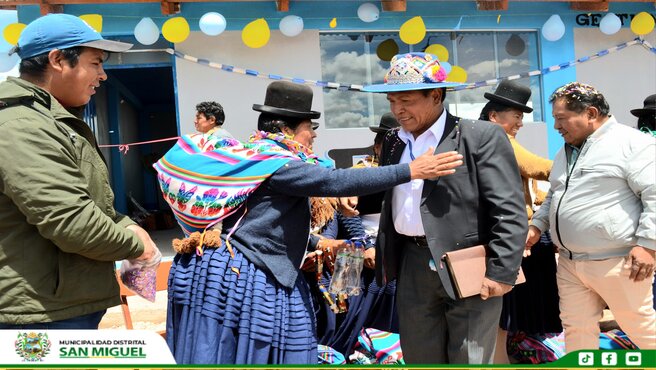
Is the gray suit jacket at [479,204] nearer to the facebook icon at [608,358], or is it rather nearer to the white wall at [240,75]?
the facebook icon at [608,358]

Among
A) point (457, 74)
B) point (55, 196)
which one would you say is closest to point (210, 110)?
point (457, 74)

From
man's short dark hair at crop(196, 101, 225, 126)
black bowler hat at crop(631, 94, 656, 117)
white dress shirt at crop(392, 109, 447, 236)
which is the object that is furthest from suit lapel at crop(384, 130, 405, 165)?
man's short dark hair at crop(196, 101, 225, 126)

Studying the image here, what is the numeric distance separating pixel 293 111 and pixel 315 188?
0.53m

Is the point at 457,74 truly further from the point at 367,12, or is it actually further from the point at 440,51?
the point at 367,12

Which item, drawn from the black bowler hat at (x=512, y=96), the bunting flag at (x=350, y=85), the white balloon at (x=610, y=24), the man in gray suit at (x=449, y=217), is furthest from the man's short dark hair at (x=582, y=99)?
the white balloon at (x=610, y=24)

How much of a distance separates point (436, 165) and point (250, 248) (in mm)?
891

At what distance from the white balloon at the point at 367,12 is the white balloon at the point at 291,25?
0.80 m

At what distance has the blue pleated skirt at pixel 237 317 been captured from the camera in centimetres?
241

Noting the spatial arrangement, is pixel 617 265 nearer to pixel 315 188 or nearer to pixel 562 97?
pixel 562 97

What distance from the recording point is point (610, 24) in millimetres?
7812

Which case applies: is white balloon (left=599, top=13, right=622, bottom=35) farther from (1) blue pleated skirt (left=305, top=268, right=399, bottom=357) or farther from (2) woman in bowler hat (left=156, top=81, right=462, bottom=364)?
(2) woman in bowler hat (left=156, top=81, right=462, bottom=364)

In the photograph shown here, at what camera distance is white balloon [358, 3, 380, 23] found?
734 cm

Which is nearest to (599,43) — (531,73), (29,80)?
(531,73)

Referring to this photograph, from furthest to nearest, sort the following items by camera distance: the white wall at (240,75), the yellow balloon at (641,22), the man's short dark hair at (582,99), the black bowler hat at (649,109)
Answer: the yellow balloon at (641,22) → the white wall at (240,75) → the black bowler hat at (649,109) → the man's short dark hair at (582,99)
